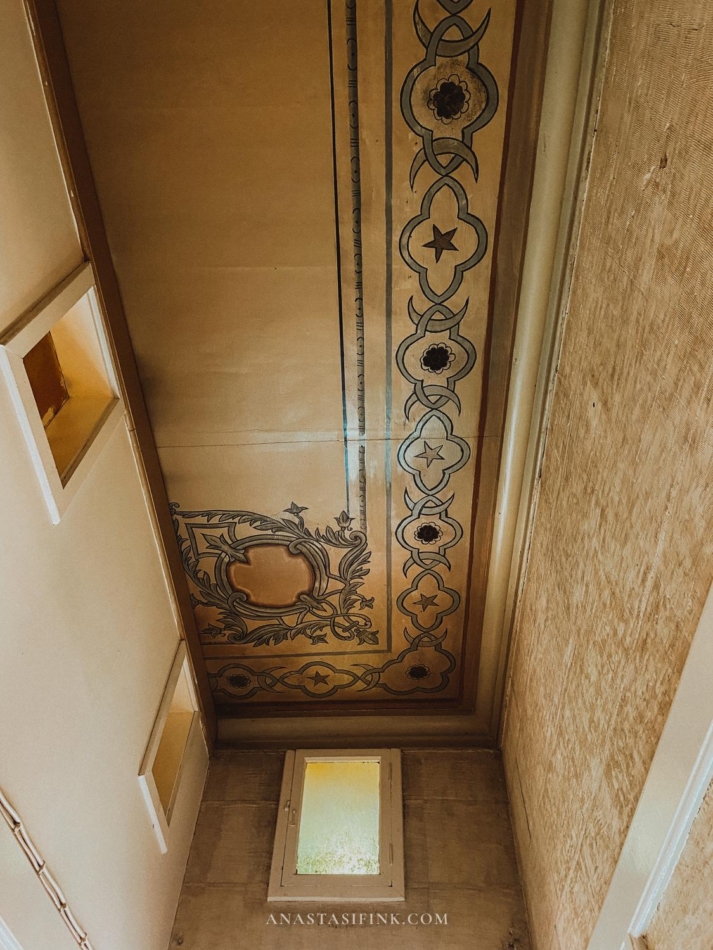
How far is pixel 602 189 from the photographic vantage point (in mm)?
1934

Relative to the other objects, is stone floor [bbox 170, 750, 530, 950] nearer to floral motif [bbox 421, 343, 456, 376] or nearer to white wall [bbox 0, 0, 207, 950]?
white wall [bbox 0, 0, 207, 950]

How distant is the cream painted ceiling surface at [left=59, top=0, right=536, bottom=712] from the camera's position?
207 cm

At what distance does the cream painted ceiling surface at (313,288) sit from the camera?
6.80 feet

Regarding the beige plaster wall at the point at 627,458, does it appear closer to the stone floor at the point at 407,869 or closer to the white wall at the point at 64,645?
the stone floor at the point at 407,869

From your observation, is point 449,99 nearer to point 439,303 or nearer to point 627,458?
point 439,303

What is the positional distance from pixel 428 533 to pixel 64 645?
5.50ft

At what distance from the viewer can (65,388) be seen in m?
Result: 2.52

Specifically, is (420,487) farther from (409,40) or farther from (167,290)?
(409,40)

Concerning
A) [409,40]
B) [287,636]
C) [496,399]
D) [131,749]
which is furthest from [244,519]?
[409,40]

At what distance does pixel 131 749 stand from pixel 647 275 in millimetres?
2468

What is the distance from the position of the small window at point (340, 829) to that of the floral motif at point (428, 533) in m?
1.39

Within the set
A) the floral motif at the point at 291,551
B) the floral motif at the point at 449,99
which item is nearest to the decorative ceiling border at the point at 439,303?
the floral motif at the point at 449,99

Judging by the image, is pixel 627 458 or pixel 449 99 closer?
pixel 627 458

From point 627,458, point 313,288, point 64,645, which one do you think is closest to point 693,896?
point 627,458
